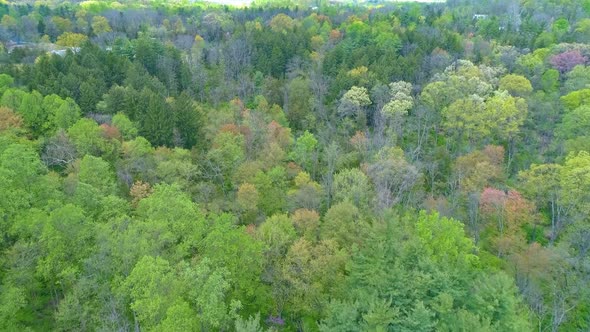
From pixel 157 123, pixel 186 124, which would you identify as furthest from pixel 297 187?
pixel 157 123

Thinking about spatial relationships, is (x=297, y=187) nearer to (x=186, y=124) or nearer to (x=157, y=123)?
(x=186, y=124)

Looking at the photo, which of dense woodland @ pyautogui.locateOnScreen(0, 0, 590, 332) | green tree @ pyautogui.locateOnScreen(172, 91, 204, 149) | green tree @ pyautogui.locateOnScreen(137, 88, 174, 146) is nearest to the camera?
dense woodland @ pyautogui.locateOnScreen(0, 0, 590, 332)

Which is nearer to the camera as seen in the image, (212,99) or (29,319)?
(29,319)

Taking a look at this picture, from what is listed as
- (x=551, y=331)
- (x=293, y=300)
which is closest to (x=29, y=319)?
(x=293, y=300)

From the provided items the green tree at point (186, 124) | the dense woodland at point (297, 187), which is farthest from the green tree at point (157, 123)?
the green tree at point (186, 124)

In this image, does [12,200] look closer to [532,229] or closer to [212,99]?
[212,99]

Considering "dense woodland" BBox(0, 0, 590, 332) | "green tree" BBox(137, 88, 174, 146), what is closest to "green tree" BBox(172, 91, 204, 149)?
"dense woodland" BBox(0, 0, 590, 332)

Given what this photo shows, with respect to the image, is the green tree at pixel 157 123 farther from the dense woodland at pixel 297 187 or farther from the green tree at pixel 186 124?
the green tree at pixel 186 124

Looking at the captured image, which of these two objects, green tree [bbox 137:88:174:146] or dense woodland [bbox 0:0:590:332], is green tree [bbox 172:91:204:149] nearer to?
dense woodland [bbox 0:0:590:332]
